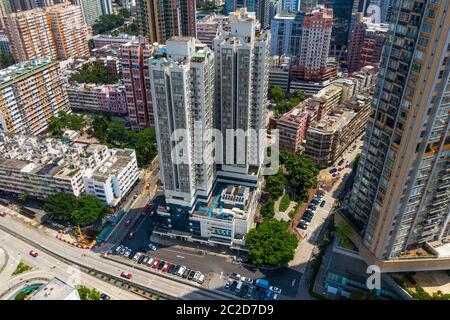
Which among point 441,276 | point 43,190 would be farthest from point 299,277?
point 43,190

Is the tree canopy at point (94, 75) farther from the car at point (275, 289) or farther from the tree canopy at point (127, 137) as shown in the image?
the car at point (275, 289)

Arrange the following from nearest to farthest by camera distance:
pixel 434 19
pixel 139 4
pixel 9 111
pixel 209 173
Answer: pixel 434 19
pixel 209 173
pixel 9 111
pixel 139 4

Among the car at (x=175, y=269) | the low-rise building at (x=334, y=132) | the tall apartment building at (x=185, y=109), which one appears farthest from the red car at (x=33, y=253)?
the low-rise building at (x=334, y=132)

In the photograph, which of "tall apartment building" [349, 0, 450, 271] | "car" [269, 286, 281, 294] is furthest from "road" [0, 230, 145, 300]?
"tall apartment building" [349, 0, 450, 271]

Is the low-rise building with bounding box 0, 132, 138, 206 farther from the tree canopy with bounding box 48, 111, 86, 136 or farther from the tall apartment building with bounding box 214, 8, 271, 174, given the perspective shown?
the tall apartment building with bounding box 214, 8, 271, 174

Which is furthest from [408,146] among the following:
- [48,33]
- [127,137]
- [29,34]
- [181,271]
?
[48,33]
